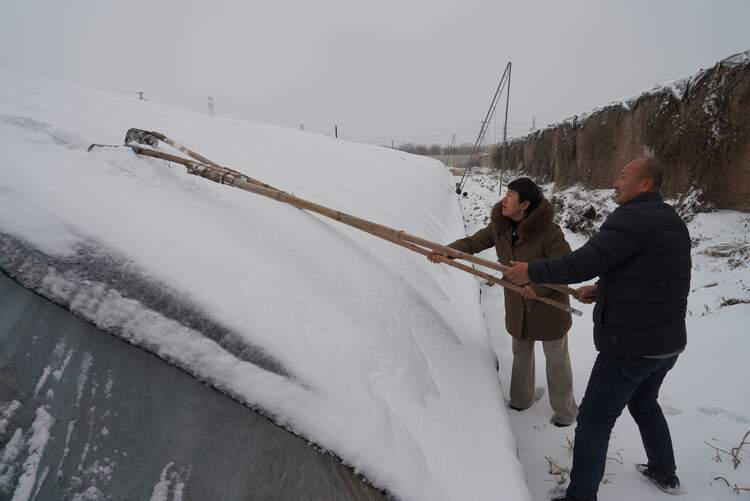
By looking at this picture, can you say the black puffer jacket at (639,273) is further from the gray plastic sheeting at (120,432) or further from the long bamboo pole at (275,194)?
the gray plastic sheeting at (120,432)

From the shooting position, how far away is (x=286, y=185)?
8.25ft

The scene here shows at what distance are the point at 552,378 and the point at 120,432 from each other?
6.51ft

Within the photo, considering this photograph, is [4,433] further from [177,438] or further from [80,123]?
[80,123]

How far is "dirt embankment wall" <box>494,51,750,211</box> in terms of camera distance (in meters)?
5.66

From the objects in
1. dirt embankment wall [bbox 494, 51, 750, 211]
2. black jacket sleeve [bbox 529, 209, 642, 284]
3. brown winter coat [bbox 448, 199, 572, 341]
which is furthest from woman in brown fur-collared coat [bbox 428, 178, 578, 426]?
dirt embankment wall [bbox 494, 51, 750, 211]

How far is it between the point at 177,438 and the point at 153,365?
177 millimetres

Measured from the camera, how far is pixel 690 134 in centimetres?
659

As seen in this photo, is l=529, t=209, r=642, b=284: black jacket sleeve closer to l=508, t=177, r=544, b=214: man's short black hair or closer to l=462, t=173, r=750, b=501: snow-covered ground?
l=508, t=177, r=544, b=214: man's short black hair

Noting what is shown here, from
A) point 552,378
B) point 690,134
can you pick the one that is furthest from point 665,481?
point 690,134

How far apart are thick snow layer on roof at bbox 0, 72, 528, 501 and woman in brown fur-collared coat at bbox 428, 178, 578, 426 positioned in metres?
0.27

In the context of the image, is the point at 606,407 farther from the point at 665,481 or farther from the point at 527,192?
the point at 527,192

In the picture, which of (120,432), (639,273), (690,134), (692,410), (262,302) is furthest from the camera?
(690,134)

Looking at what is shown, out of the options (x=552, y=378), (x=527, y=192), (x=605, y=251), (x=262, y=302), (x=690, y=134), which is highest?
(x=690, y=134)

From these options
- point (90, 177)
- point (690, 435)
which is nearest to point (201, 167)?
point (90, 177)
